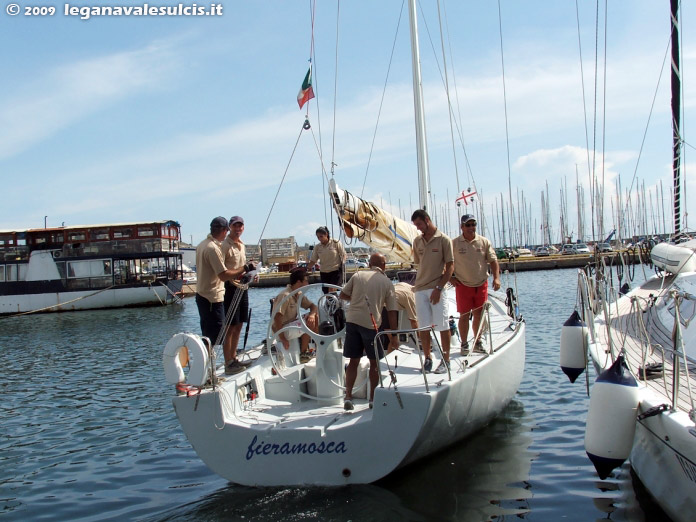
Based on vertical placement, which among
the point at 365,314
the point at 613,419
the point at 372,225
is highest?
the point at 372,225

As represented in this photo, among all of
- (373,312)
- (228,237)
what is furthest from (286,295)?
(373,312)

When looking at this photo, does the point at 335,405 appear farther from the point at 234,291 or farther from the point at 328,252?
the point at 328,252

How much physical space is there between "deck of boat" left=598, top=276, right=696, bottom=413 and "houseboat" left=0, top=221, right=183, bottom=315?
3273cm

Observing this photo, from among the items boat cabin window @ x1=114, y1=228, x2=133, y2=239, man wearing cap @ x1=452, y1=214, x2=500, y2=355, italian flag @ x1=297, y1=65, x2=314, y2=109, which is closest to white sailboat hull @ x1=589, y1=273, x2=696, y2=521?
man wearing cap @ x1=452, y1=214, x2=500, y2=355

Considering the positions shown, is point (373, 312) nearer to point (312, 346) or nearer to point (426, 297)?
point (426, 297)

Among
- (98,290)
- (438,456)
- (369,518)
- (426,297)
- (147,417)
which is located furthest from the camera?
(98,290)

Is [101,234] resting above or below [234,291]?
above

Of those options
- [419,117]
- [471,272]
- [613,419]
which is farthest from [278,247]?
[613,419]

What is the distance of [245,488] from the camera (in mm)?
6055

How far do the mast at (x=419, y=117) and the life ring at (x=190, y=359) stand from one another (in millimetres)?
6783

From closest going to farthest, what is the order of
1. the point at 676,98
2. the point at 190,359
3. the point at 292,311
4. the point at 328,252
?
the point at 190,359 < the point at 292,311 < the point at 328,252 < the point at 676,98

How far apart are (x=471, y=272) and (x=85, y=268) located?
119 ft

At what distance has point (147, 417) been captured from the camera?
9.97 m

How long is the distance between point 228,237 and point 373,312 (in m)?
2.16
